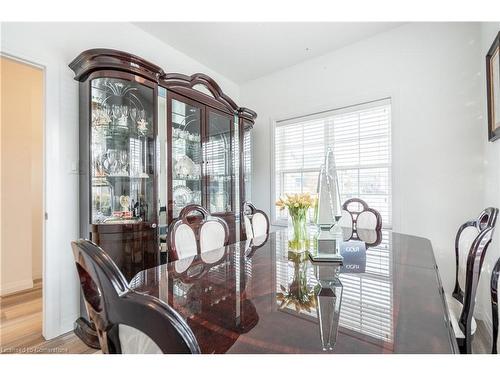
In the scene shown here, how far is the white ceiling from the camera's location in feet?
Result: 8.80

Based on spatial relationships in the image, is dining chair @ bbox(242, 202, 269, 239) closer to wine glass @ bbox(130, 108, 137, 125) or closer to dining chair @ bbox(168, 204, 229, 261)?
dining chair @ bbox(168, 204, 229, 261)

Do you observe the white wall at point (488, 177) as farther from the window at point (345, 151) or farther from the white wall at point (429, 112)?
the window at point (345, 151)

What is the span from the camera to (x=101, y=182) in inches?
85.9

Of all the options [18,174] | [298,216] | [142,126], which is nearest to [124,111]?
[142,126]

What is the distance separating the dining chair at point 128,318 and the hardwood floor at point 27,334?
187 cm

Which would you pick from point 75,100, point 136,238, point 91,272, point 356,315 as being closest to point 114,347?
point 91,272

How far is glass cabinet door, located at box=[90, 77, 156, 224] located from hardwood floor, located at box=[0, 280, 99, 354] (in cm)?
94

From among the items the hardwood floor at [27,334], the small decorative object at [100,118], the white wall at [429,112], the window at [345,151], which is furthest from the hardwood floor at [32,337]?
the small decorative object at [100,118]

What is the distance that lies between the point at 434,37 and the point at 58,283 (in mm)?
4081

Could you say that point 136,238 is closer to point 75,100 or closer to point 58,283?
point 58,283

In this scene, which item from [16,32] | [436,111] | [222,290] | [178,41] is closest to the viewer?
[222,290]

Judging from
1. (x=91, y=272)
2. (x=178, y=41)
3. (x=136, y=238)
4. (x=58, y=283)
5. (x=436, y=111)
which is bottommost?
(x=58, y=283)

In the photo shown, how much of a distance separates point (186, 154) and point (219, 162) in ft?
1.61

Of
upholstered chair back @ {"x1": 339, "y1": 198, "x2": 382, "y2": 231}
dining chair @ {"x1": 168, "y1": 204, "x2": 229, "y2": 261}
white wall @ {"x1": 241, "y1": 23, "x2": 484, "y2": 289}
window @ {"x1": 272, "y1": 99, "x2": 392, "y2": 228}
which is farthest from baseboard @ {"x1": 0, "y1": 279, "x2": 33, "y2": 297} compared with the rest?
white wall @ {"x1": 241, "y1": 23, "x2": 484, "y2": 289}
